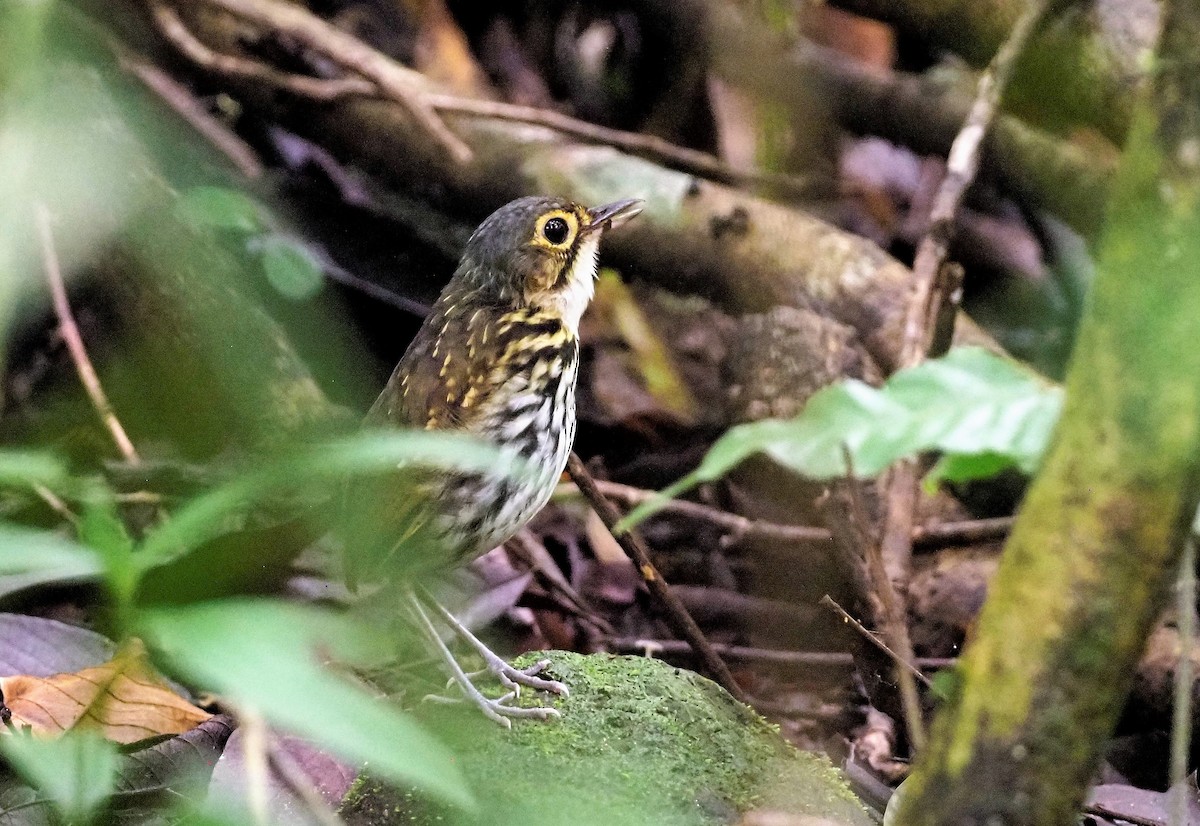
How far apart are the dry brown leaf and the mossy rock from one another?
0.54 meters

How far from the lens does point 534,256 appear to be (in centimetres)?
347

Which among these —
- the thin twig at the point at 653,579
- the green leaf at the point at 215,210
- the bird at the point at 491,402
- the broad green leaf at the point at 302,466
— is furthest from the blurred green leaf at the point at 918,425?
the green leaf at the point at 215,210

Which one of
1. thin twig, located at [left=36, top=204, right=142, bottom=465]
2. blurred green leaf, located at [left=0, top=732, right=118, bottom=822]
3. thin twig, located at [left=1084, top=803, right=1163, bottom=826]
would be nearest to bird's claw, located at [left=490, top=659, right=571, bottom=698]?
thin twig, located at [left=1084, top=803, right=1163, bottom=826]

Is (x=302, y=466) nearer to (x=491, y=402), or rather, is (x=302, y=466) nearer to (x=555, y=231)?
(x=491, y=402)

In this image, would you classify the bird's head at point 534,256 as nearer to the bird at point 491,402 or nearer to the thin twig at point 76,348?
the bird at point 491,402

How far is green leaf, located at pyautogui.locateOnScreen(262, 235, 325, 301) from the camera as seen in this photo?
4387 mm

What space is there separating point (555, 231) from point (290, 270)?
1339 mm

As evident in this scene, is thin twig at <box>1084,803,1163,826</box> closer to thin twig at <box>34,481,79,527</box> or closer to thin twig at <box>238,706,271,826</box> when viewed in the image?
thin twig at <box>238,706,271,826</box>

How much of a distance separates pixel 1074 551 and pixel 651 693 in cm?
159

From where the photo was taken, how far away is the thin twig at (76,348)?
381 cm

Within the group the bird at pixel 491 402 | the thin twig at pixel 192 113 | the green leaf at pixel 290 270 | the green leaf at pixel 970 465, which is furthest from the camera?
the thin twig at pixel 192 113

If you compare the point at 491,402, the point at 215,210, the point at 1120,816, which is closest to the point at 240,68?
the point at 215,210

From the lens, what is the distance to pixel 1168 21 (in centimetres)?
121

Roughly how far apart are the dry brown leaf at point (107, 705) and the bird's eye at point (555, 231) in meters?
1.53
